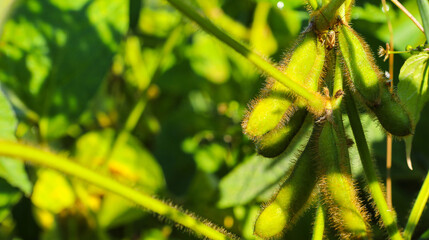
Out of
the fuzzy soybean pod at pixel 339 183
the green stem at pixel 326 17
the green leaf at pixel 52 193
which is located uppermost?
the green stem at pixel 326 17

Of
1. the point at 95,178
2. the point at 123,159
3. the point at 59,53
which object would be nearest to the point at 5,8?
the point at 95,178

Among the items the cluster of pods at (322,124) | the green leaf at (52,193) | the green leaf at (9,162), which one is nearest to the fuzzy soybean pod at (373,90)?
the cluster of pods at (322,124)

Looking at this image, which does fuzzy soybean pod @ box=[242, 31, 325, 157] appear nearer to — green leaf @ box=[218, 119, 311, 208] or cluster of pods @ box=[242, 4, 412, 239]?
cluster of pods @ box=[242, 4, 412, 239]

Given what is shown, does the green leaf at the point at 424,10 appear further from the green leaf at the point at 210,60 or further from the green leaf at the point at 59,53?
the green leaf at the point at 210,60

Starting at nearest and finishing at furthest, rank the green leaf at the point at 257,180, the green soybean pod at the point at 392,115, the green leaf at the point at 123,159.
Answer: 1. the green soybean pod at the point at 392,115
2. the green leaf at the point at 257,180
3. the green leaf at the point at 123,159

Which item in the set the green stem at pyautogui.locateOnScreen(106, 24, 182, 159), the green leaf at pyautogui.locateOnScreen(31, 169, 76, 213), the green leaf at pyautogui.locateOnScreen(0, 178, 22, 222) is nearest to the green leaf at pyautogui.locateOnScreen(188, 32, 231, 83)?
the green stem at pyautogui.locateOnScreen(106, 24, 182, 159)

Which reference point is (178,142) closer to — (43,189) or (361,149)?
(43,189)

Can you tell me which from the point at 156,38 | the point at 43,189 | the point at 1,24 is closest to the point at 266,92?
the point at 1,24

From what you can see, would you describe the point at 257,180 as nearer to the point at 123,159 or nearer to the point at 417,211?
the point at 417,211
